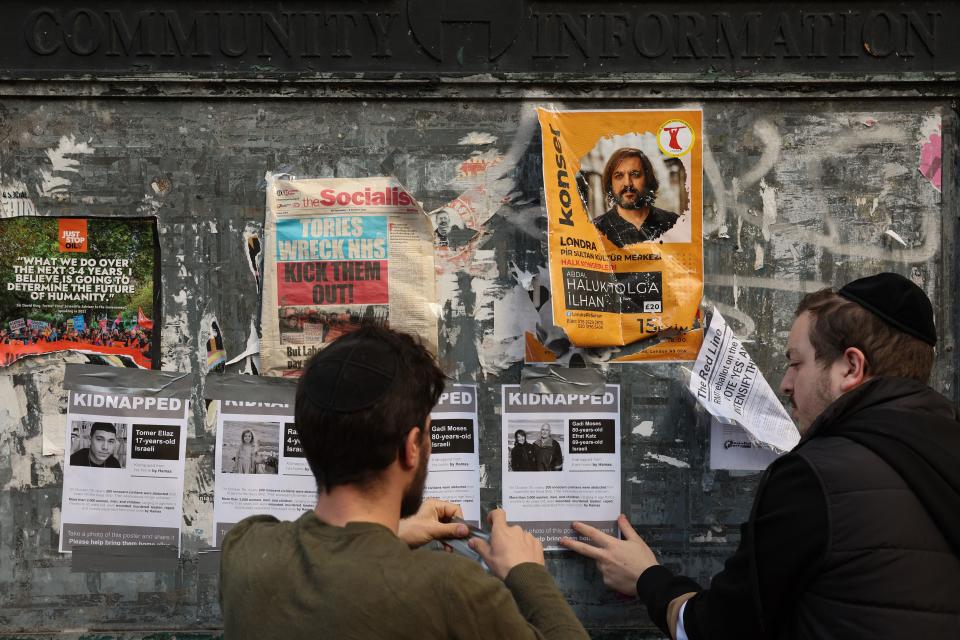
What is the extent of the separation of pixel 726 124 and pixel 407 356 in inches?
61.0

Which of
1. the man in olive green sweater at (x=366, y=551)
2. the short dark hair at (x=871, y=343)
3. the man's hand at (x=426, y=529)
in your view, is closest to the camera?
the man in olive green sweater at (x=366, y=551)

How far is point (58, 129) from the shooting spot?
2617 mm

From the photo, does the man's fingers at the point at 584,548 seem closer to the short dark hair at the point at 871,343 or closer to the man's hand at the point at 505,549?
the man's hand at the point at 505,549

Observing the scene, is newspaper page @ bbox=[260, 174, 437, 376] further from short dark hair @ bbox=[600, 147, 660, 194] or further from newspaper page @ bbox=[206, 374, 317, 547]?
short dark hair @ bbox=[600, 147, 660, 194]

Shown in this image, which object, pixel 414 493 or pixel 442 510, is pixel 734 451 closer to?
pixel 442 510

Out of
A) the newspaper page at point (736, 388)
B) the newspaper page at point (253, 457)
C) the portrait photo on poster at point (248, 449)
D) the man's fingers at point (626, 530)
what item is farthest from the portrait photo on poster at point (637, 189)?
the portrait photo on poster at point (248, 449)

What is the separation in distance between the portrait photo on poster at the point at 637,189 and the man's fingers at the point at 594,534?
0.89 metres

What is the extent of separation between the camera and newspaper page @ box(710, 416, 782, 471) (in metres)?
2.71

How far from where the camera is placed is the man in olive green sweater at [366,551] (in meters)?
1.42

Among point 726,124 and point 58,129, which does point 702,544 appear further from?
point 58,129

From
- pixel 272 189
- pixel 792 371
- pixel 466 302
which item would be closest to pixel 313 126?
pixel 272 189

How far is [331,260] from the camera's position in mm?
2639

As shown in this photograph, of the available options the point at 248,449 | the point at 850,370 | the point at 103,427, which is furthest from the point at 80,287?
the point at 850,370

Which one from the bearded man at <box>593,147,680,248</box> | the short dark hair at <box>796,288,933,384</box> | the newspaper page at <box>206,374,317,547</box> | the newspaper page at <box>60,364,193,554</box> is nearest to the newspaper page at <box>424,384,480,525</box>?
the newspaper page at <box>206,374,317,547</box>
